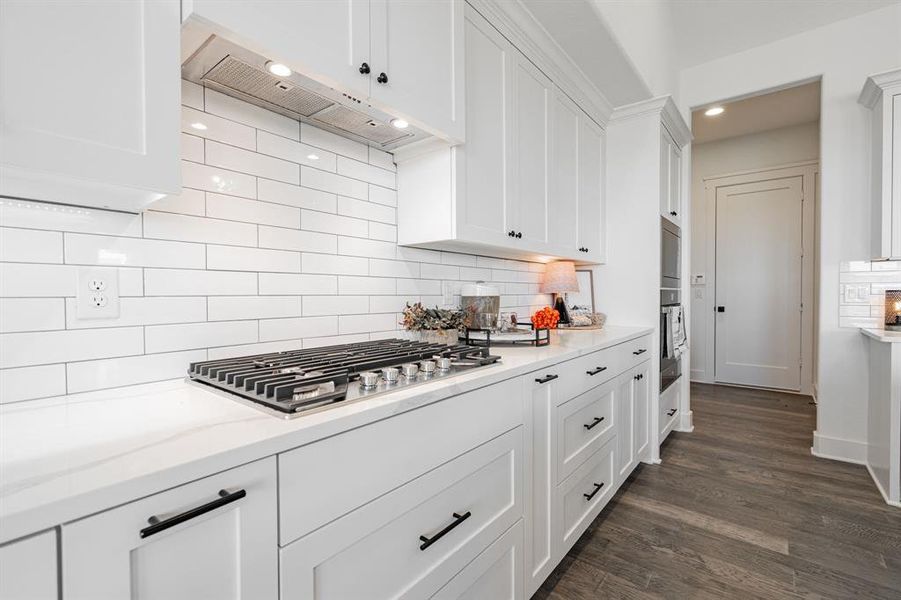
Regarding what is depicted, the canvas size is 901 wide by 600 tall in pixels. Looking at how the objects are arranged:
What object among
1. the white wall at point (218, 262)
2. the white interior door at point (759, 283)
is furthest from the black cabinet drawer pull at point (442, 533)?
the white interior door at point (759, 283)

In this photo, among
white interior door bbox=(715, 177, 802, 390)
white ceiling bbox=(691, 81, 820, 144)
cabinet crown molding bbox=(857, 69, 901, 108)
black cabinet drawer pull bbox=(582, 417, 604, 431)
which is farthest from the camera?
white interior door bbox=(715, 177, 802, 390)

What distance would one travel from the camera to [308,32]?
3.49 ft

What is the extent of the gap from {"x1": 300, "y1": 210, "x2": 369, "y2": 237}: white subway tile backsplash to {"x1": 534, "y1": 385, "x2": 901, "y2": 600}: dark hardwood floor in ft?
5.14

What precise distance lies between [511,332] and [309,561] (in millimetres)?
1382

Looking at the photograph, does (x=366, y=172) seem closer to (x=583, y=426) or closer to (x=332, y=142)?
(x=332, y=142)

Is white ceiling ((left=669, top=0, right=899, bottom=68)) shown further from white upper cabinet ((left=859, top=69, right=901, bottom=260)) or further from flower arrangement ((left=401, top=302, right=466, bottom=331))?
→ flower arrangement ((left=401, top=302, right=466, bottom=331))

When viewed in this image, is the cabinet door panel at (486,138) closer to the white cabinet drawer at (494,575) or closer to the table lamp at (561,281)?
the table lamp at (561,281)

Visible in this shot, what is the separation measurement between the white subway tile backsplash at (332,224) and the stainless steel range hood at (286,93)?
318 mm

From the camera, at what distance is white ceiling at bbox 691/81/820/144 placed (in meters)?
3.96

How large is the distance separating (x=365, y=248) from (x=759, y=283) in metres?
5.20

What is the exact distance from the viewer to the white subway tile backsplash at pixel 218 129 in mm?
1186

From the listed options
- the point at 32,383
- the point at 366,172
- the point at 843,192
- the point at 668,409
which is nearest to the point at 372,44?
the point at 366,172

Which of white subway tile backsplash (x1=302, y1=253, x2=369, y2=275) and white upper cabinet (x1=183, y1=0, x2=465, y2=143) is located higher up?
white upper cabinet (x1=183, y1=0, x2=465, y2=143)

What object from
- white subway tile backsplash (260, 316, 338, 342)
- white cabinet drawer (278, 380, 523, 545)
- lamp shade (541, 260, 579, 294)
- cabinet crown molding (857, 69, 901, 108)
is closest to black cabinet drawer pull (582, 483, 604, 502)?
white cabinet drawer (278, 380, 523, 545)
